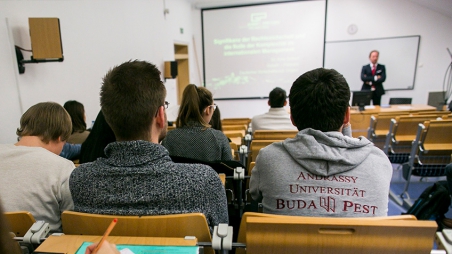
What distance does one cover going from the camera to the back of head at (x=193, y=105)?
6.55 ft

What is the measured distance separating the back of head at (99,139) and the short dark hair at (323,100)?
1089mm

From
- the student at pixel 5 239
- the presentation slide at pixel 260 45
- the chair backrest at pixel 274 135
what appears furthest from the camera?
the presentation slide at pixel 260 45

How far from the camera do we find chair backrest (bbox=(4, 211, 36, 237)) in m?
0.95

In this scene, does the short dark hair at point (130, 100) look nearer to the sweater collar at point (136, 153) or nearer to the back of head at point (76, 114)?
the sweater collar at point (136, 153)

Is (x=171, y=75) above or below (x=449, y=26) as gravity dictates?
below

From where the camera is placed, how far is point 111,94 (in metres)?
0.98

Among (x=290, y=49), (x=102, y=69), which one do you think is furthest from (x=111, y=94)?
(x=290, y=49)

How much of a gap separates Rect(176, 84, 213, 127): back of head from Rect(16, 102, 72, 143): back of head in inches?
31.9

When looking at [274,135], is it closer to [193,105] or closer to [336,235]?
[193,105]

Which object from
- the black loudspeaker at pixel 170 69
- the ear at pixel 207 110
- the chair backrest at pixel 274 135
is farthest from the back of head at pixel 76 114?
the black loudspeaker at pixel 170 69

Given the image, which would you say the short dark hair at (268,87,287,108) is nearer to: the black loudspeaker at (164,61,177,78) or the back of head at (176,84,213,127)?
the back of head at (176,84,213,127)

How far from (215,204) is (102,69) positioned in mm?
3772

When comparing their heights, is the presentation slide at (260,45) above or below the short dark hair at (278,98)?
above

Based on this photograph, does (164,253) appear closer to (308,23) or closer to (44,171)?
(44,171)
